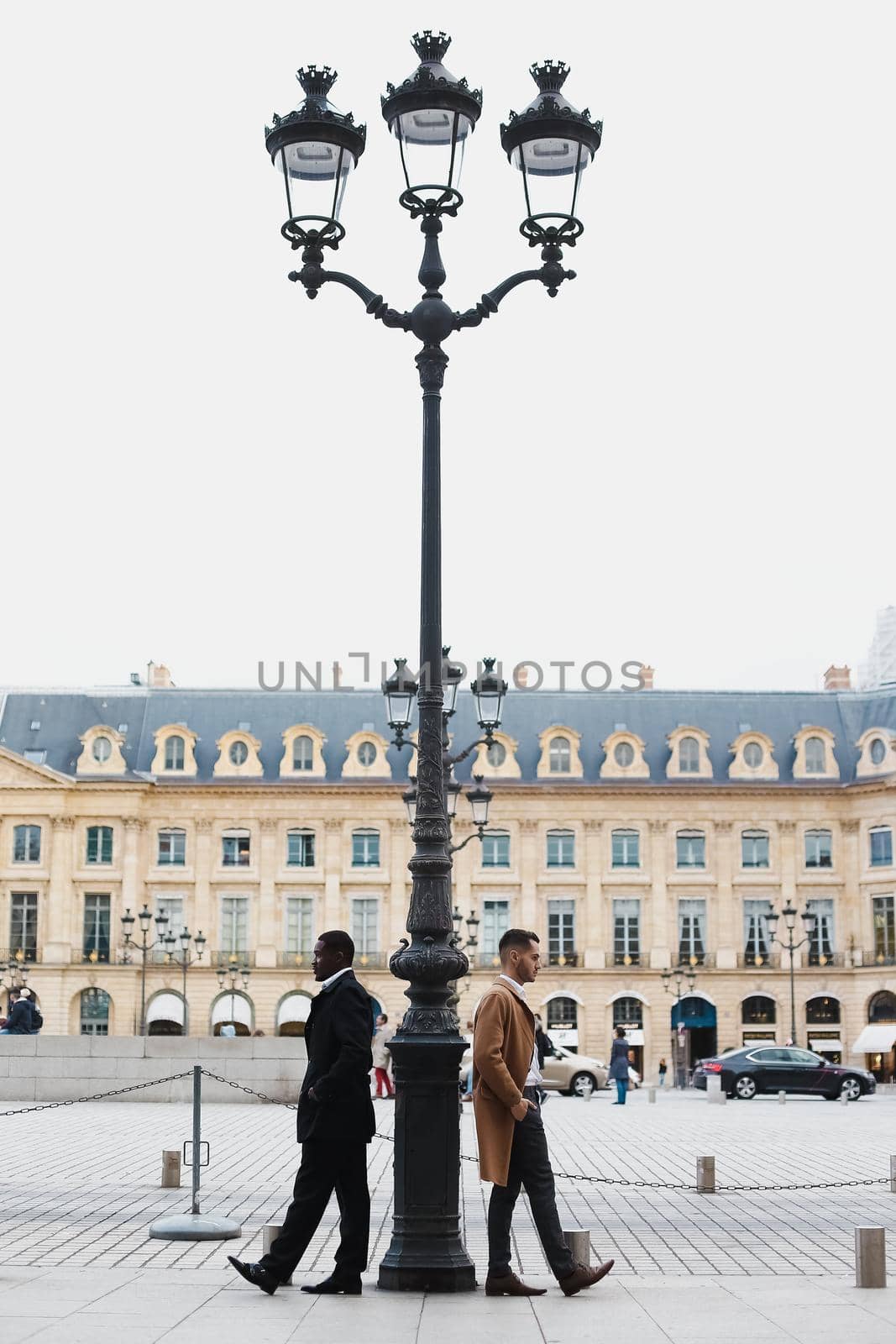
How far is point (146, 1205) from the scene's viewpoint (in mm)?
13797

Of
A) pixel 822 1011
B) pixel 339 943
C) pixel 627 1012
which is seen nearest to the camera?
pixel 339 943

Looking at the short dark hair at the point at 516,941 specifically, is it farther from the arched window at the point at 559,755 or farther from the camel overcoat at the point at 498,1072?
the arched window at the point at 559,755

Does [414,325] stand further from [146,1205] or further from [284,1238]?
[146,1205]

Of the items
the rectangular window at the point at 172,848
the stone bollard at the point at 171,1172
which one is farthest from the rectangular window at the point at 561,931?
the stone bollard at the point at 171,1172

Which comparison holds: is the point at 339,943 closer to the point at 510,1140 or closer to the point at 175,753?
the point at 510,1140

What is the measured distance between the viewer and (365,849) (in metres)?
67.3

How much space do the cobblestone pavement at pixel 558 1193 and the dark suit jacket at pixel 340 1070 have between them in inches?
54.6

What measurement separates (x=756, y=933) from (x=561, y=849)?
27.0ft

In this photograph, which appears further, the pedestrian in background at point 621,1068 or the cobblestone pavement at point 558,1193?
the pedestrian in background at point 621,1068

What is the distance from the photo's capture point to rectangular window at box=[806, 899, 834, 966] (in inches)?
2559

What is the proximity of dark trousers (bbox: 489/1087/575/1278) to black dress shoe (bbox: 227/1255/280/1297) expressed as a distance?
117cm

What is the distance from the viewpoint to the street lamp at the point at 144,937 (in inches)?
2474

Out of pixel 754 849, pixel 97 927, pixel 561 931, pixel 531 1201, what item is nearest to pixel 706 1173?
pixel 531 1201

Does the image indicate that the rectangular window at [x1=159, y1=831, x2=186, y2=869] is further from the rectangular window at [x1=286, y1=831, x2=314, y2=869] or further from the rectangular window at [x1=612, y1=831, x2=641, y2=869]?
the rectangular window at [x1=612, y1=831, x2=641, y2=869]
